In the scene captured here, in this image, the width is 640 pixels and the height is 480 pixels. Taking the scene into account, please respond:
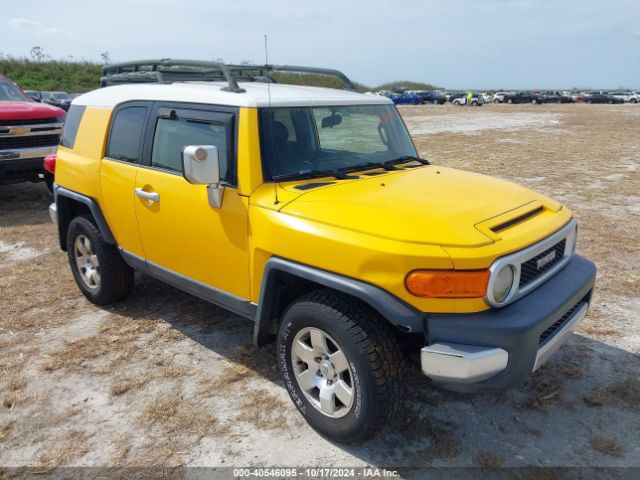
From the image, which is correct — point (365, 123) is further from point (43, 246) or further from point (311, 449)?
point (43, 246)

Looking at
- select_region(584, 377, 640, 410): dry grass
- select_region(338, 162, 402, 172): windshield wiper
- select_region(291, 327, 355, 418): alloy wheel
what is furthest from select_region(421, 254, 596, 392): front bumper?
select_region(338, 162, 402, 172): windshield wiper

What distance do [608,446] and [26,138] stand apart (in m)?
9.19

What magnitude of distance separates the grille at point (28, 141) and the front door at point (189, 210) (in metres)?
5.95

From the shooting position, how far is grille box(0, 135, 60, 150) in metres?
8.66

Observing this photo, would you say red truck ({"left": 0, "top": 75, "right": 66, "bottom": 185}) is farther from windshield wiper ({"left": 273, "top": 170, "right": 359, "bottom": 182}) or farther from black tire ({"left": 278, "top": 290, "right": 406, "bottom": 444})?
black tire ({"left": 278, "top": 290, "right": 406, "bottom": 444})

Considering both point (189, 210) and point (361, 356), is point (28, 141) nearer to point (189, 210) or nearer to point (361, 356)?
point (189, 210)

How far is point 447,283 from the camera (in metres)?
2.63

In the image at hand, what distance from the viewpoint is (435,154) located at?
14898 millimetres

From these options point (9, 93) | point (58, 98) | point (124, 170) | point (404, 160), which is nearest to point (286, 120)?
point (404, 160)

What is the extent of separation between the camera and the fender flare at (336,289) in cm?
264

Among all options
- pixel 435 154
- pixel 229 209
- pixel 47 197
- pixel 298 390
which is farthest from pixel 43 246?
pixel 435 154

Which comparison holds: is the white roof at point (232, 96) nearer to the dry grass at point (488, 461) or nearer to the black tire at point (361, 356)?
the black tire at point (361, 356)

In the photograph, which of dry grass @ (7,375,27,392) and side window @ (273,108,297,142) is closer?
side window @ (273,108,297,142)

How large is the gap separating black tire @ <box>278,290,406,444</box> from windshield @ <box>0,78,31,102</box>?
357 inches
